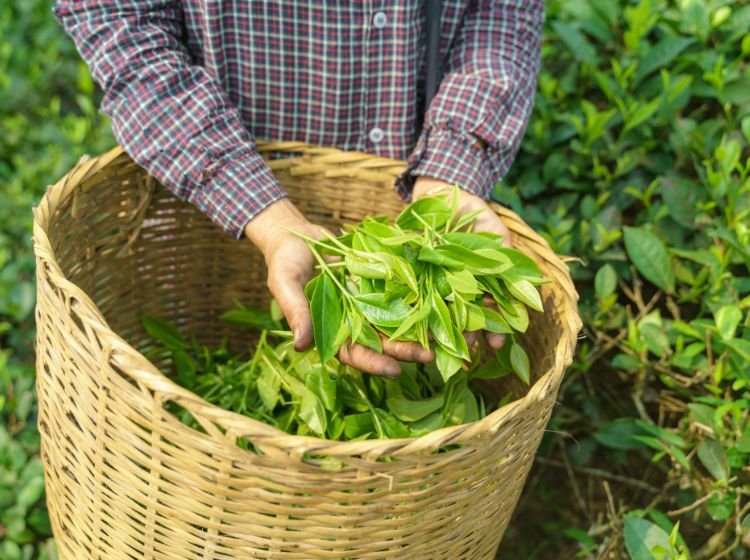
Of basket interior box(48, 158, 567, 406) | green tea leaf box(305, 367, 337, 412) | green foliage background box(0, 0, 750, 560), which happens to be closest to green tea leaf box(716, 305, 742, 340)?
green foliage background box(0, 0, 750, 560)

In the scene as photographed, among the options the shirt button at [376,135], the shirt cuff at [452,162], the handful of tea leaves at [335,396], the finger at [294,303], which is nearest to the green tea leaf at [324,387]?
the handful of tea leaves at [335,396]

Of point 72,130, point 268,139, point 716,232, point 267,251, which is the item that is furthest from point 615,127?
point 72,130

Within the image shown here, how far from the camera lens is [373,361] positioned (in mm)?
1005

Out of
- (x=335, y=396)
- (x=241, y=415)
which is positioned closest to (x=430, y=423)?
(x=335, y=396)

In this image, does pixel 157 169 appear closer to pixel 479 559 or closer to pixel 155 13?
pixel 155 13

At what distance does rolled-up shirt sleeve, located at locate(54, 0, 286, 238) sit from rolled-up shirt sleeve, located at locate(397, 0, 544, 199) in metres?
0.28

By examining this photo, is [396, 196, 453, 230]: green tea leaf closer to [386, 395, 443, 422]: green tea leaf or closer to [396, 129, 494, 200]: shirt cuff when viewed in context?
[396, 129, 494, 200]: shirt cuff

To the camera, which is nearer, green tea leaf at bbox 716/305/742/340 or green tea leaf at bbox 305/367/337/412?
green tea leaf at bbox 305/367/337/412

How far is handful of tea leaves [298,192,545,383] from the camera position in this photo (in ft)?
3.27

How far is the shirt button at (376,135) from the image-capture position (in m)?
1.44

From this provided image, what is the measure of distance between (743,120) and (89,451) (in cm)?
114

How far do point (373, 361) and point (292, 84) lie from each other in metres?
0.58

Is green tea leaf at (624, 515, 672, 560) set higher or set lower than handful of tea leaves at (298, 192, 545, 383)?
Result: lower

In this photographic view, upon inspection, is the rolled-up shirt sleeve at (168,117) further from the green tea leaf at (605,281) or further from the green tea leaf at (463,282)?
the green tea leaf at (605,281)
